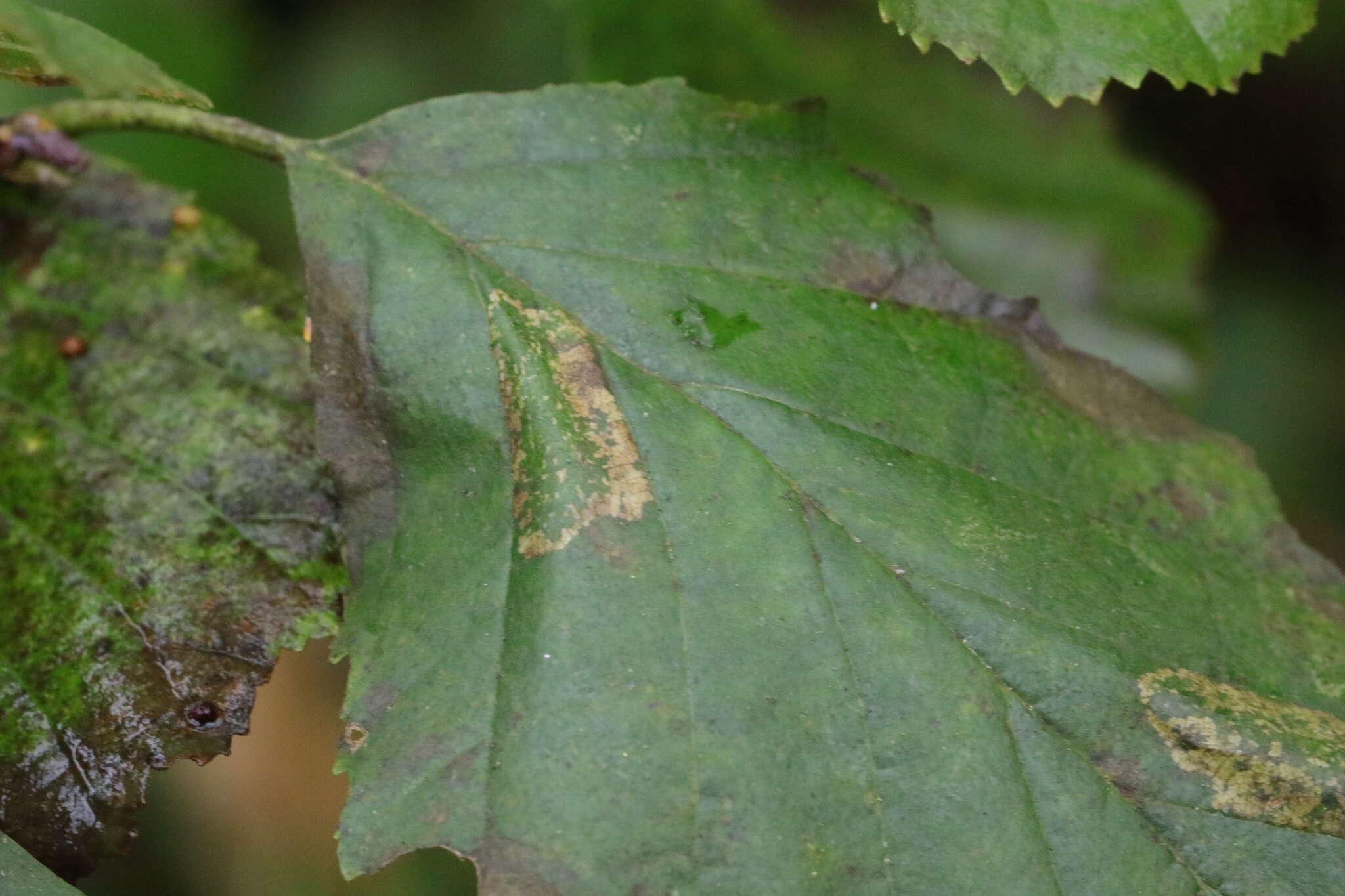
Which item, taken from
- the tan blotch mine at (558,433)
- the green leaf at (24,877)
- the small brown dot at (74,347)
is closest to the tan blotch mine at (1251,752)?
the tan blotch mine at (558,433)

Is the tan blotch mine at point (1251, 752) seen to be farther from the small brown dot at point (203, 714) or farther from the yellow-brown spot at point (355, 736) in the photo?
the small brown dot at point (203, 714)

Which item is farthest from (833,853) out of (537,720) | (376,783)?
(376,783)

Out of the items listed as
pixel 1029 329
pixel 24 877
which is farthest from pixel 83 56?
pixel 1029 329

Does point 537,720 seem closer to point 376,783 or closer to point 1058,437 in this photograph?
point 376,783

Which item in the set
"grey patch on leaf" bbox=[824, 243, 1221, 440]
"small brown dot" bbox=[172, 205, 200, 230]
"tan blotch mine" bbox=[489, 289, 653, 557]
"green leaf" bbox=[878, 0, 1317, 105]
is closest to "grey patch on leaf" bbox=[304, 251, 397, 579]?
"tan blotch mine" bbox=[489, 289, 653, 557]

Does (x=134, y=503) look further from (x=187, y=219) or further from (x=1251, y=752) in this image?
(x=1251, y=752)

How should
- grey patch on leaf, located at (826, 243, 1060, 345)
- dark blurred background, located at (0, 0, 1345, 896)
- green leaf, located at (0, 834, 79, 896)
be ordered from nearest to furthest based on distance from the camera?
green leaf, located at (0, 834, 79, 896) → grey patch on leaf, located at (826, 243, 1060, 345) → dark blurred background, located at (0, 0, 1345, 896)

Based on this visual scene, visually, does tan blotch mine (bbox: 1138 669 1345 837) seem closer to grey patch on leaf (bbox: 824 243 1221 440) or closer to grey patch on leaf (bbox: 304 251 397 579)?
grey patch on leaf (bbox: 824 243 1221 440)

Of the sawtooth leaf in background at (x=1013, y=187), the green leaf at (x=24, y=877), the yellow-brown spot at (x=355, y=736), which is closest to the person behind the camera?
the green leaf at (x=24, y=877)
